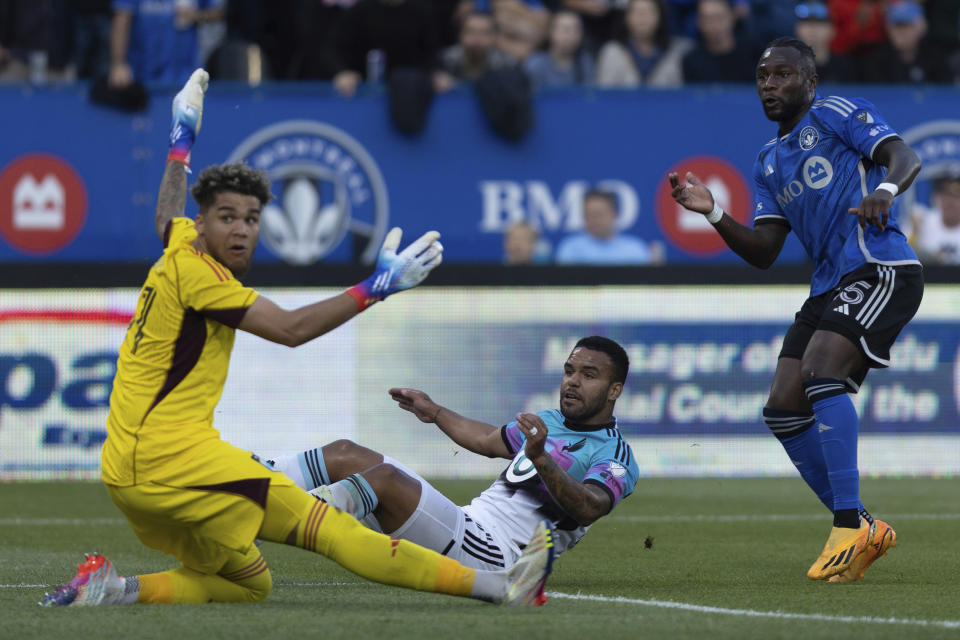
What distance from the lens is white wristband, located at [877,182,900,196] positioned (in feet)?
20.5

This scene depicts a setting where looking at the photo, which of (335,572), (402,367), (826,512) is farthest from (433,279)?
(335,572)

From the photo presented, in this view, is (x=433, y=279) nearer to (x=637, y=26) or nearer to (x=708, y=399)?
(x=708, y=399)

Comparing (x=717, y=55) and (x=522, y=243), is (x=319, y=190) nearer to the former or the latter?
(x=522, y=243)

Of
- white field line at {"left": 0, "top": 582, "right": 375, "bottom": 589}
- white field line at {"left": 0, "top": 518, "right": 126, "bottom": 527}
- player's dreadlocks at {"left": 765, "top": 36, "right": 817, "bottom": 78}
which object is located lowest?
white field line at {"left": 0, "top": 518, "right": 126, "bottom": 527}

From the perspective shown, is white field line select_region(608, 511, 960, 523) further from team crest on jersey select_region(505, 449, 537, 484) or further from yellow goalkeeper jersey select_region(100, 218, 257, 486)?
yellow goalkeeper jersey select_region(100, 218, 257, 486)

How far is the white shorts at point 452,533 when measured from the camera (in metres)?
5.83

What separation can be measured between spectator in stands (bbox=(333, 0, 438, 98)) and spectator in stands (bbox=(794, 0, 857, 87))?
3.24 metres

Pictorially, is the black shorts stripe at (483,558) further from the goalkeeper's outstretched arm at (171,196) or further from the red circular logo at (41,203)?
the red circular logo at (41,203)

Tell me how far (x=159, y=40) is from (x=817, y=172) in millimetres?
8003

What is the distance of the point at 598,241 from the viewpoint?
13406 mm

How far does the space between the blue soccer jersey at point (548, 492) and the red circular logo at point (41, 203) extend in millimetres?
7735

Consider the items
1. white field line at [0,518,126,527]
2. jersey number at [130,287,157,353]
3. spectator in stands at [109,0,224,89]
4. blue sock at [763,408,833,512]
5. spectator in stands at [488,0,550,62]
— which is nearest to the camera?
jersey number at [130,287,157,353]

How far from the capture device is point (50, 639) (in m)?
4.66

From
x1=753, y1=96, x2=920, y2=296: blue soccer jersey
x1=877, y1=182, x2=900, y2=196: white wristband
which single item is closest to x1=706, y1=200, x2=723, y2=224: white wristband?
x1=753, y1=96, x2=920, y2=296: blue soccer jersey
